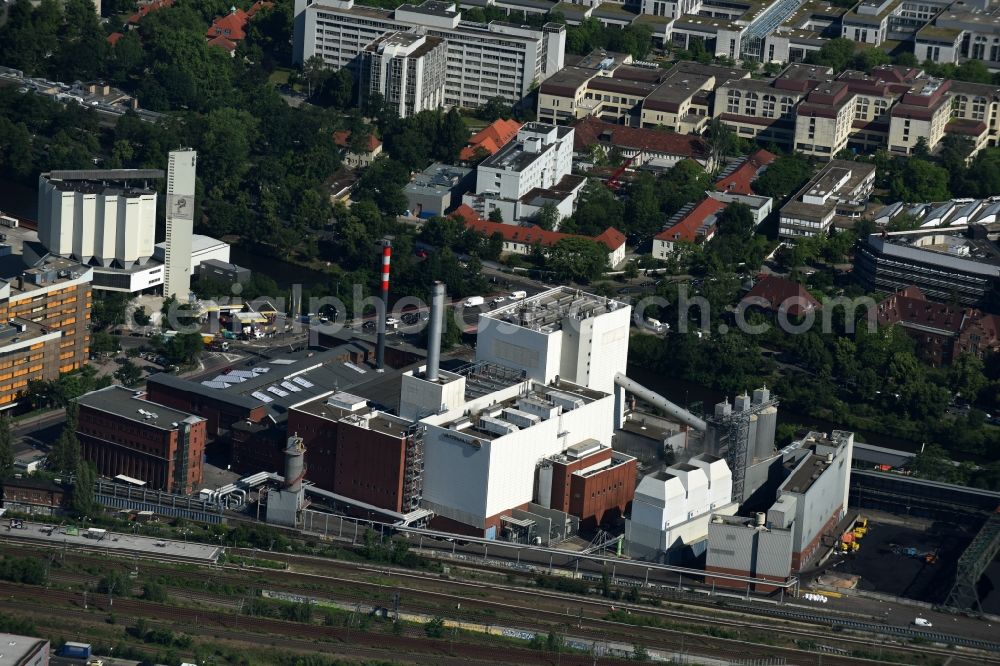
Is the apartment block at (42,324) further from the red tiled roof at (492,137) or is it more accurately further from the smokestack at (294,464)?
the red tiled roof at (492,137)

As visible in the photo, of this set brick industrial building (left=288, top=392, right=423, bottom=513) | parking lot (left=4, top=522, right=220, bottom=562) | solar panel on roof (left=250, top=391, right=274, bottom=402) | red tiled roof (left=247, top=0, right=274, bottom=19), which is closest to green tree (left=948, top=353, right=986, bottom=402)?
brick industrial building (left=288, top=392, right=423, bottom=513)

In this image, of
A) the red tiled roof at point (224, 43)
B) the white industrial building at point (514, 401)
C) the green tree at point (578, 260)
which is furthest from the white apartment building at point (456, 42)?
the white industrial building at point (514, 401)

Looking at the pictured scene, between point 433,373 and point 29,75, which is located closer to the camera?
point 433,373

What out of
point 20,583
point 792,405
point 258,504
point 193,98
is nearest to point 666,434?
point 792,405

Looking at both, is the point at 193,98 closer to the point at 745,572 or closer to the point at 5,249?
the point at 5,249

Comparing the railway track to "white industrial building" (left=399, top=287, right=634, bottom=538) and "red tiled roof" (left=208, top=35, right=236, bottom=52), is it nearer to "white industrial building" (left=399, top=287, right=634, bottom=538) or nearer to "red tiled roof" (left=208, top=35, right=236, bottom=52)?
"white industrial building" (left=399, top=287, right=634, bottom=538)

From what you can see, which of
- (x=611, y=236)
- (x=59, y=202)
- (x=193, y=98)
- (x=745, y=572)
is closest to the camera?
(x=745, y=572)

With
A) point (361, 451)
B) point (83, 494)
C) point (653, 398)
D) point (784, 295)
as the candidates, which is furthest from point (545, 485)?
point (784, 295)
